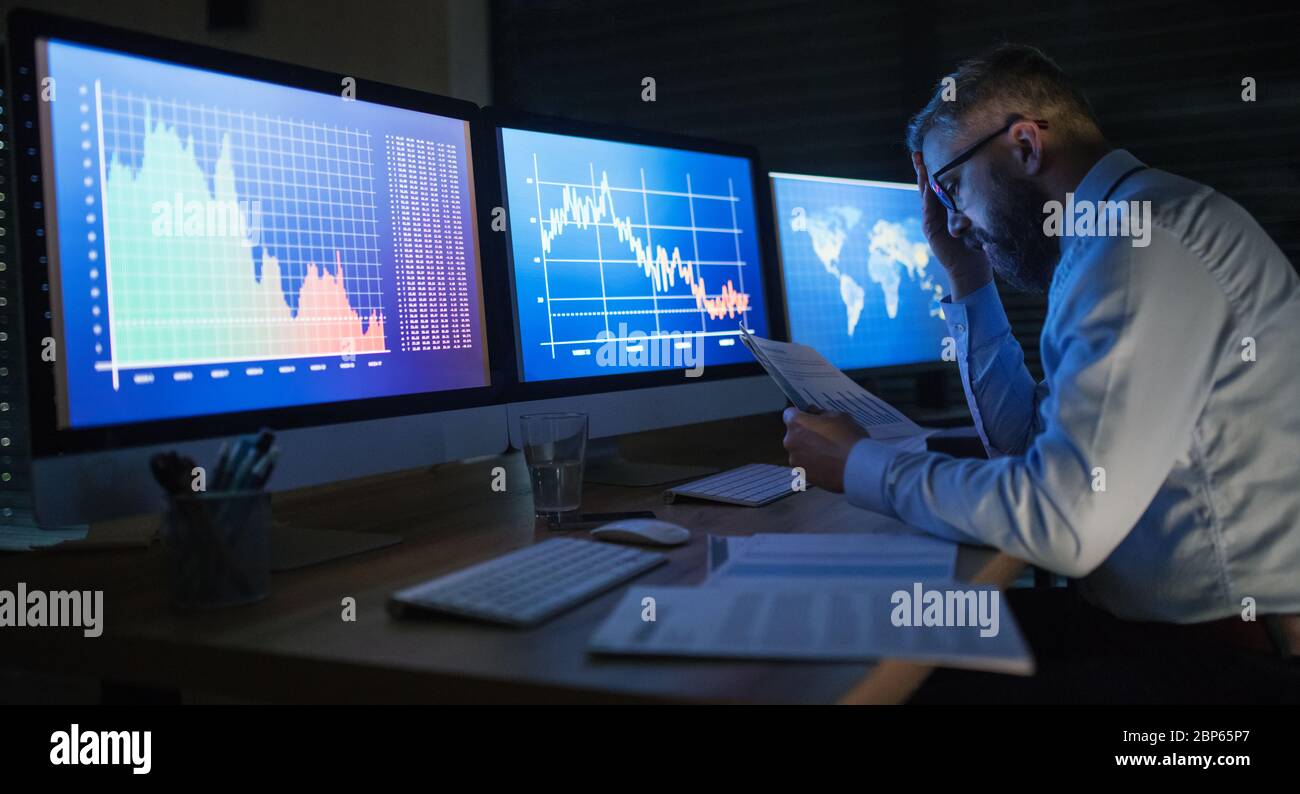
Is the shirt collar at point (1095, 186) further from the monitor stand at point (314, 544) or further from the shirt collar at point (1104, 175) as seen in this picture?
the monitor stand at point (314, 544)

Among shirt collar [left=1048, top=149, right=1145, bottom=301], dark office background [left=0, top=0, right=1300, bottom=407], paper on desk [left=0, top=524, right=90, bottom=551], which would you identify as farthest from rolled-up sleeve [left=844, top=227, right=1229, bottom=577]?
dark office background [left=0, top=0, right=1300, bottom=407]

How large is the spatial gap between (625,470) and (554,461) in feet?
1.38

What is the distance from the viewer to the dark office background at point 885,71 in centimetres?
212

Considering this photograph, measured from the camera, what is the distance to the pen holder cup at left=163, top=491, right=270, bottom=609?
2.71 feet

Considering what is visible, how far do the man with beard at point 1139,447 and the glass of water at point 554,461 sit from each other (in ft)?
0.89

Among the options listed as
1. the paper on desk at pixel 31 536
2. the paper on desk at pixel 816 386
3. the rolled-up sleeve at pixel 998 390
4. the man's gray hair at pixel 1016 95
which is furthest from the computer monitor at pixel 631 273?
the paper on desk at pixel 31 536

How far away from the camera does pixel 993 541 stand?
A: 95 cm

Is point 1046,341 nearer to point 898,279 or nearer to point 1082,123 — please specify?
point 1082,123

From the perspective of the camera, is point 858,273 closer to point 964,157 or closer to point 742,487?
point 964,157

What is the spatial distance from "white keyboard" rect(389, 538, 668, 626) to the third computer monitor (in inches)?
16.5

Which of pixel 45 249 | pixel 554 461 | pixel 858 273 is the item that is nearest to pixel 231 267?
pixel 45 249

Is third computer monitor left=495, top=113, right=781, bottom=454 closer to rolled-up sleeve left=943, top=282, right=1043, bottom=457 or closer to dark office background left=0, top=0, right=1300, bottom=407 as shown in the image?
rolled-up sleeve left=943, top=282, right=1043, bottom=457
